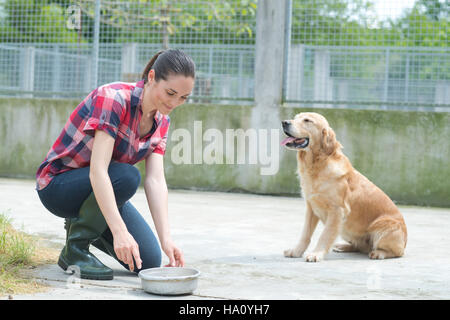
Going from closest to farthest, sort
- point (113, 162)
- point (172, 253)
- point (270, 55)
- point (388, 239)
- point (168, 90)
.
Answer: point (168, 90), point (172, 253), point (113, 162), point (388, 239), point (270, 55)

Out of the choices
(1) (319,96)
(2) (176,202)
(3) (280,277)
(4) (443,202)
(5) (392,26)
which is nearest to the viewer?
(3) (280,277)

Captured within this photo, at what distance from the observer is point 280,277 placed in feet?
12.3

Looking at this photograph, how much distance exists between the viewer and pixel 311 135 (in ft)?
15.8

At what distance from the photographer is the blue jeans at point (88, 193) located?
→ 352 centimetres

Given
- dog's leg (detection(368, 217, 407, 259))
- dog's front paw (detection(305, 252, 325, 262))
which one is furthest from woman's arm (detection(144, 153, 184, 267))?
dog's leg (detection(368, 217, 407, 259))

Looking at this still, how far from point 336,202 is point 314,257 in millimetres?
465

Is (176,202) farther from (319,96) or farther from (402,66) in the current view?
(402,66)

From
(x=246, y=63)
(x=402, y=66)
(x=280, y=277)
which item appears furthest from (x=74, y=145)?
(x=402, y=66)

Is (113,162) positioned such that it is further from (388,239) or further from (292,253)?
(388,239)

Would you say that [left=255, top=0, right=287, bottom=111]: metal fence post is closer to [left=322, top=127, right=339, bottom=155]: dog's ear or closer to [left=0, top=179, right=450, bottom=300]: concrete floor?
[left=0, top=179, right=450, bottom=300]: concrete floor

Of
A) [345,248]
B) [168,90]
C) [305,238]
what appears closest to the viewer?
[168,90]

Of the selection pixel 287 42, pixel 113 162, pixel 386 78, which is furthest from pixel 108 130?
pixel 386 78

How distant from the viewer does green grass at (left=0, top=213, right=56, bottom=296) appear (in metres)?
3.17

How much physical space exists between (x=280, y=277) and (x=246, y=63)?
722cm
